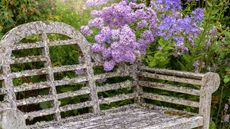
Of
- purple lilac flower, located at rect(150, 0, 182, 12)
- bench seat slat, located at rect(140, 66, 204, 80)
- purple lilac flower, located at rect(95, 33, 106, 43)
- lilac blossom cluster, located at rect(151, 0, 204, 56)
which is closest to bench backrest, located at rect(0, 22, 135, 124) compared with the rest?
purple lilac flower, located at rect(95, 33, 106, 43)

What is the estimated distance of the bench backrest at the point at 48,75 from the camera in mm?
4039

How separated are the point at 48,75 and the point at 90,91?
41 cm

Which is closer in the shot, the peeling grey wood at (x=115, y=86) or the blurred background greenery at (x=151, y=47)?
the blurred background greenery at (x=151, y=47)

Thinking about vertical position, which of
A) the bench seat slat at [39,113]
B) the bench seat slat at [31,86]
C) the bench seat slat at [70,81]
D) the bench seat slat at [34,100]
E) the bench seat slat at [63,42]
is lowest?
the bench seat slat at [39,113]

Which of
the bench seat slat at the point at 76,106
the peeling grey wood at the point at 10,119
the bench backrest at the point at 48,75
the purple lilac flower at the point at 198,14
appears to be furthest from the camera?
the purple lilac flower at the point at 198,14

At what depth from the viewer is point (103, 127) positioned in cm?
406

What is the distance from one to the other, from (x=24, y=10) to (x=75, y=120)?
97cm

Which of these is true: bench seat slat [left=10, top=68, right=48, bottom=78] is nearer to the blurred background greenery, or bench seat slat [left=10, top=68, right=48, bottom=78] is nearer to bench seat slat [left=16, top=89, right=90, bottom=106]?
bench seat slat [left=16, top=89, right=90, bottom=106]

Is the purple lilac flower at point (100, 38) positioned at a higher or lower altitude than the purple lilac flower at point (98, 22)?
lower

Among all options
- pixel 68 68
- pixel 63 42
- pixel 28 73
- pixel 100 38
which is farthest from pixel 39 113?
pixel 100 38

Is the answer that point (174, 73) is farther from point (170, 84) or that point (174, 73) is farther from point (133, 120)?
point (133, 120)

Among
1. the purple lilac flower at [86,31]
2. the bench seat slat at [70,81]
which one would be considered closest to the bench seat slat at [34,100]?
the bench seat slat at [70,81]

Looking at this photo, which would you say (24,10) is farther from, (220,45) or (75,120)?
(220,45)

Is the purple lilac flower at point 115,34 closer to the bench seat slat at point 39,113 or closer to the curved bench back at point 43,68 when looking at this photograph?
the curved bench back at point 43,68
